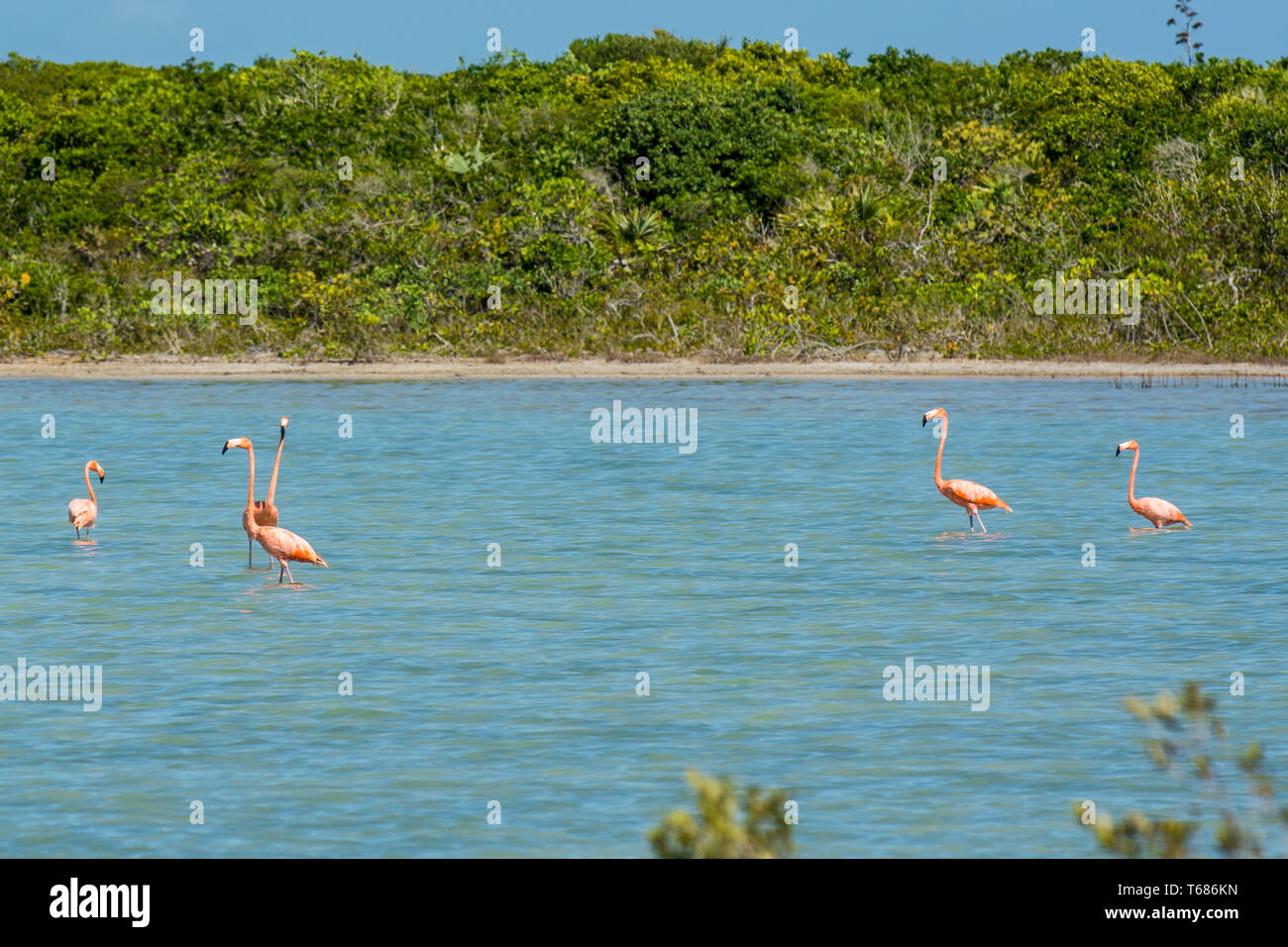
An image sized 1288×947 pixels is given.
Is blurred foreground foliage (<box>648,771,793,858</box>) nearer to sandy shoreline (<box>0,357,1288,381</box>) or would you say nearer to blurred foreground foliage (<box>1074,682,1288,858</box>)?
blurred foreground foliage (<box>1074,682,1288,858</box>)

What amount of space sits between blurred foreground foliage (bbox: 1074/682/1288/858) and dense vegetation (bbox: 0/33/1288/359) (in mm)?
27839

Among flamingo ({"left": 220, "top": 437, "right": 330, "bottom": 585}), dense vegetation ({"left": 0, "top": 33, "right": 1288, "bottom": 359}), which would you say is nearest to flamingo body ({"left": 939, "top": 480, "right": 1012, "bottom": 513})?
flamingo ({"left": 220, "top": 437, "right": 330, "bottom": 585})

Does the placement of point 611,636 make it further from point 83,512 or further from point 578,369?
point 578,369

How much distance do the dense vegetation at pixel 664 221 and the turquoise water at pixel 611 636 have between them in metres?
10.3

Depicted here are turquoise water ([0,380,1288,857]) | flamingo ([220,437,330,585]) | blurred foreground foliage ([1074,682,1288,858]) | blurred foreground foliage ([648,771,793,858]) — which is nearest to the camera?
blurred foreground foliage ([648,771,793,858])

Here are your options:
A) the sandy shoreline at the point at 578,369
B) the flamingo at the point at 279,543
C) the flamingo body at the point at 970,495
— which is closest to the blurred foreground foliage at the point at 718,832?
the flamingo at the point at 279,543

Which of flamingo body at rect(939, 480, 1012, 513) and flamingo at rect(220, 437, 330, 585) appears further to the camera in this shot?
flamingo body at rect(939, 480, 1012, 513)

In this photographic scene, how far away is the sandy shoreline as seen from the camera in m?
36.1

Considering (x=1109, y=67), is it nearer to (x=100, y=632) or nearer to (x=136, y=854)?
(x=100, y=632)

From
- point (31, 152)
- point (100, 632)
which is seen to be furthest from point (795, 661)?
point (31, 152)

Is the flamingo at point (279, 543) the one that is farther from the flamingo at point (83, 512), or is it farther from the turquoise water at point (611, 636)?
the flamingo at point (83, 512)

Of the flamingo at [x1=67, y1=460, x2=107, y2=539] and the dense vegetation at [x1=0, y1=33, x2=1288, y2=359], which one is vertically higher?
the dense vegetation at [x1=0, y1=33, x2=1288, y2=359]

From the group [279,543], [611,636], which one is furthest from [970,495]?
[279,543]

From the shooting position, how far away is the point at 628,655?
12672 mm
